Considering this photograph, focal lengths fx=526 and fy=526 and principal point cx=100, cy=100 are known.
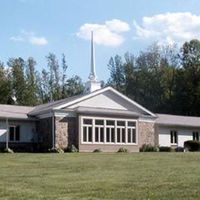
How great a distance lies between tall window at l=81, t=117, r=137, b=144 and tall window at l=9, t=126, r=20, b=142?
5777mm

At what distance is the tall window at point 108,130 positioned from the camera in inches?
1745

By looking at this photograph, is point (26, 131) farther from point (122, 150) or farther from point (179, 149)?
point (179, 149)

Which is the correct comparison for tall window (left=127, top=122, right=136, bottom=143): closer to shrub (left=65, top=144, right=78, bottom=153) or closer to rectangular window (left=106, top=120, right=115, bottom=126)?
rectangular window (left=106, top=120, right=115, bottom=126)

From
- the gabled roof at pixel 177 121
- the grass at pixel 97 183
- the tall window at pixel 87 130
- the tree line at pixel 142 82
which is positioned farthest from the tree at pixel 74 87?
the grass at pixel 97 183

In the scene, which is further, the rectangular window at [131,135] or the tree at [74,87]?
the tree at [74,87]

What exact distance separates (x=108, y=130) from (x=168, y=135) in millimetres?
9828

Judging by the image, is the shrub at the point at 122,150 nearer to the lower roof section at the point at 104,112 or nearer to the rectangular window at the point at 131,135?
the rectangular window at the point at 131,135

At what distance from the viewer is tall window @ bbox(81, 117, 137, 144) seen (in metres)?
44.3

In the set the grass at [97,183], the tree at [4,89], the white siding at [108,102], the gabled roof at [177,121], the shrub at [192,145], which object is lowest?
the grass at [97,183]

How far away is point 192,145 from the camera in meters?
50.7

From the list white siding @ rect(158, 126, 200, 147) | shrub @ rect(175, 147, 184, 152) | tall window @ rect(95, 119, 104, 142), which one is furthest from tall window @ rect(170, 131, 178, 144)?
tall window @ rect(95, 119, 104, 142)

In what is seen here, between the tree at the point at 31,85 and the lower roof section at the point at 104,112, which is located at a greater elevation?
the tree at the point at 31,85

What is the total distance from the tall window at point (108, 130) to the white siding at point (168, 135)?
5.88m

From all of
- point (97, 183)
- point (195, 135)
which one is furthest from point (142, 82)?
point (97, 183)
